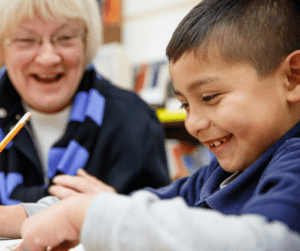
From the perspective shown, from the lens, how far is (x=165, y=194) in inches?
28.6

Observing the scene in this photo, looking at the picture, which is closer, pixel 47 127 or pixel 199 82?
pixel 199 82

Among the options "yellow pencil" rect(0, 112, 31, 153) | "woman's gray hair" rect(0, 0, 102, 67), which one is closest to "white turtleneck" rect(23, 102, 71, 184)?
"woman's gray hair" rect(0, 0, 102, 67)

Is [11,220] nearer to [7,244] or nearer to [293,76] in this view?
[7,244]

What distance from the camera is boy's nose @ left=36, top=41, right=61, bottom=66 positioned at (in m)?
0.96

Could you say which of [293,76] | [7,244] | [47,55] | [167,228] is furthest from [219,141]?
[47,55]

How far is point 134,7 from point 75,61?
1819 millimetres

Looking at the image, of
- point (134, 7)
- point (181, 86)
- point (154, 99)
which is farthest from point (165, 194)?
point (134, 7)

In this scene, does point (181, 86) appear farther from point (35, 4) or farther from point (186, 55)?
point (35, 4)

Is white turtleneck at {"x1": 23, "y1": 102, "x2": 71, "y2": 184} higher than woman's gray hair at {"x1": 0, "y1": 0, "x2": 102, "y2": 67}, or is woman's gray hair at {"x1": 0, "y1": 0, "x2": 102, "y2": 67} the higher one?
woman's gray hair at {"x1": 0, "y1": 0, "x2": 102, "y2": 67}

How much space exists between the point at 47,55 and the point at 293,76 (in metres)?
0.68

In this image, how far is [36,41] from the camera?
97cm

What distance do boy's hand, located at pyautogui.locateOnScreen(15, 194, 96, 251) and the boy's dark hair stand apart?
1.05ft

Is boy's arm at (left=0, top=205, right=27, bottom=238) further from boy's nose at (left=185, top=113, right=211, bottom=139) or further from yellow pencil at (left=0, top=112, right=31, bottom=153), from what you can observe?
boy's nose at (left=185, top=113, right=211, bottom=139)

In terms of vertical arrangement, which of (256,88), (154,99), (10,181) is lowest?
(154,99)
